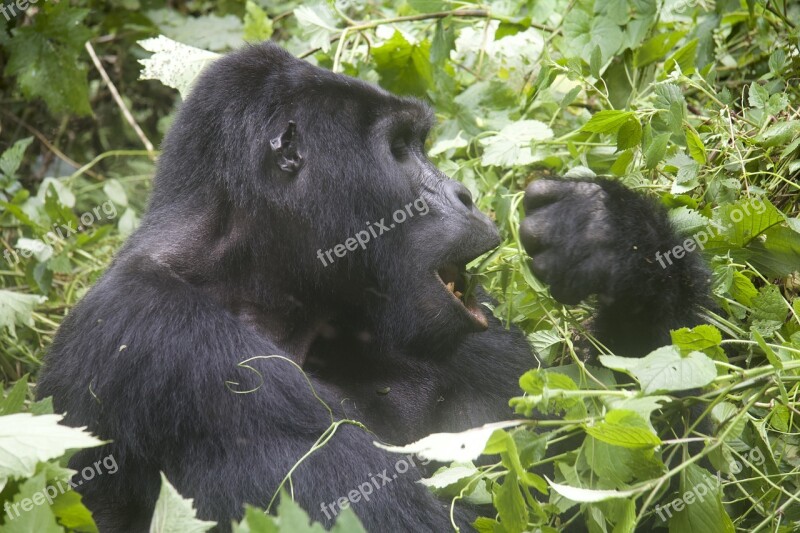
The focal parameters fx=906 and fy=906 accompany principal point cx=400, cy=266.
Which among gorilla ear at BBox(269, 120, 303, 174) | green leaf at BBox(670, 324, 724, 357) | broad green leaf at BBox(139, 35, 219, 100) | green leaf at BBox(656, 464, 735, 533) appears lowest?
green leaf at BBox(656, 464, 735, 533)

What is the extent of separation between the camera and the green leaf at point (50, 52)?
17.9 feet

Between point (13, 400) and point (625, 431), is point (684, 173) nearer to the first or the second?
point (625, 431)

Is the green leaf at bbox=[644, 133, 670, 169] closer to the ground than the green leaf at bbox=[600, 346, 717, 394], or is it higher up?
closer to the ground

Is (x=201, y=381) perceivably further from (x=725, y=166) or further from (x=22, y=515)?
(x=725, y=166)

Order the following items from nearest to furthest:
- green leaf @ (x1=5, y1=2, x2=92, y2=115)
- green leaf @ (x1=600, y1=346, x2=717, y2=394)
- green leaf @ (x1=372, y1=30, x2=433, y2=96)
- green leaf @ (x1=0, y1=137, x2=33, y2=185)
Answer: green leaf @ (x1=600, y1=346, x2=717, y2=394), green leaf @ (x1=372, y1=30, x2=433, y2=96), green leaf @ (x1=0, y1=137, x2=33, y2=185), green leaf @ (x1=5, y1=2, x2=92, y2=115)

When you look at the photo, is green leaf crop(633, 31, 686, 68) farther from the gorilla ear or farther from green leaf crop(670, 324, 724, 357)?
green leaf crop(670, 324, 724, 357)

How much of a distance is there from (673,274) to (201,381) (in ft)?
5.02

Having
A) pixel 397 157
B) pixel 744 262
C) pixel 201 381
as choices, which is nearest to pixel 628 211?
pixel 744 262

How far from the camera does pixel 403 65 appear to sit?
15.0 feet

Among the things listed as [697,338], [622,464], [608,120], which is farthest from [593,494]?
[608,120]

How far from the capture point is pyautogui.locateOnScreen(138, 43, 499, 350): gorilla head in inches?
121

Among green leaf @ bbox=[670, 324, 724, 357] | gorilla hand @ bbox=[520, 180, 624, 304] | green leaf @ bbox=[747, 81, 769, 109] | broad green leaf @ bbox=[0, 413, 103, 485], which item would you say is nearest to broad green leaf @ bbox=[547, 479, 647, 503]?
green leaf @ bbox=[670, 324, 724, 357]

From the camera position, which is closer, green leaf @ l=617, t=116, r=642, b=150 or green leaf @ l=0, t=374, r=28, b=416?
green leaf @ l=0, t=374, r=28, b=416

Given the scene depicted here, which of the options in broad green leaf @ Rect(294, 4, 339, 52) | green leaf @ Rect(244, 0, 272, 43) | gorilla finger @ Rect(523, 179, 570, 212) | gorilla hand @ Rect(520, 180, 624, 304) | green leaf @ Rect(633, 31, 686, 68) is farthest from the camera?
green leaf @ Rect(244, 0, 272, 43)
